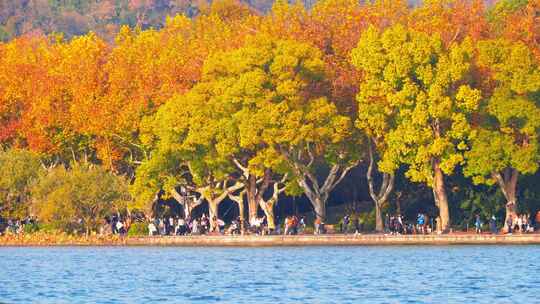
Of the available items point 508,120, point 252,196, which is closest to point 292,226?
point 252,196

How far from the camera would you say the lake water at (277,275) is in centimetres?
4700

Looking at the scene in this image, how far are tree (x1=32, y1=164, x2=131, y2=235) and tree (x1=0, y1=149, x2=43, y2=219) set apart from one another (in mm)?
2205

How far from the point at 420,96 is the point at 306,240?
990cm

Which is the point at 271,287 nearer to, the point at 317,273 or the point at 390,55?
the point at 317,273

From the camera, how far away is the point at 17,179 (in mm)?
90125

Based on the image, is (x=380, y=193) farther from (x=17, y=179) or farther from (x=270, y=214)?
(x=17, y=179)

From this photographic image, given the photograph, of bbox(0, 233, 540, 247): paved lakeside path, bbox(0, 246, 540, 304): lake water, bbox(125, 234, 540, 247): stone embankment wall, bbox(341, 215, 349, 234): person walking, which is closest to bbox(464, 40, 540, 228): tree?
bbox(0, 233, 540, 247): paved lakeside path

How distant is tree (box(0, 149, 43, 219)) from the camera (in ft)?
294

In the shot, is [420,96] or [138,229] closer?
[420,96]

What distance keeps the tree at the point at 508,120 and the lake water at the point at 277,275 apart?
8.51 meters

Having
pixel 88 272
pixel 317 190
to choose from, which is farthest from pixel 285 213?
pixel 88 272

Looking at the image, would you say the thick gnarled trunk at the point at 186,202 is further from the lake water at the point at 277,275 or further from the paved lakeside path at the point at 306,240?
the lake water at the point at 277,275

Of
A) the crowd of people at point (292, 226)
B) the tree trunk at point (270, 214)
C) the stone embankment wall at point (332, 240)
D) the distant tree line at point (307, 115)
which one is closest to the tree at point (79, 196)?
the distant tree line at point (307, 115)

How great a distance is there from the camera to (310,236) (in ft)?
273
